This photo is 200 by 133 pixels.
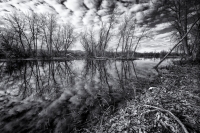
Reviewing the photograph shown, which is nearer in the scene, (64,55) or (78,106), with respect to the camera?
(78,106)

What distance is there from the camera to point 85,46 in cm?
5366

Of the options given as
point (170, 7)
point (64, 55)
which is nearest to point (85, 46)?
point (64, 55)

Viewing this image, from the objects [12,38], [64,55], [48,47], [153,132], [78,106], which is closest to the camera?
[153,132]

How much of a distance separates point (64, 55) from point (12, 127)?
2002 inches

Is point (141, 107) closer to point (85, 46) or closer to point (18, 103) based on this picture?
Answer: point (18, 103)

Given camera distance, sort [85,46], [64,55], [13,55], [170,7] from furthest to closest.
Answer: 1. [85,46]
2. [64,55]
3. [13,55]
4. [170,7]

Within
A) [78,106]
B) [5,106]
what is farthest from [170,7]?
[5,106]

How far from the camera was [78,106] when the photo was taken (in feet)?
12.2

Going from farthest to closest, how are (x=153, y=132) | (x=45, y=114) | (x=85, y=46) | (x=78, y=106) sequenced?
(x=85, y=46) → (x=78, y=106) → (x=45, y=114) → (x=153, y=132)

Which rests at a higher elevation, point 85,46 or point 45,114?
point 85,46

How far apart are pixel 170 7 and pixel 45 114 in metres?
20.5

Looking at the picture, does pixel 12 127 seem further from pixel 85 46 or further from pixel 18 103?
pixel 85 46

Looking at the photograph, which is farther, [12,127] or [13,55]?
[13,55]

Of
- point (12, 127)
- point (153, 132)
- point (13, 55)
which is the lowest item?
point (12, 127)
